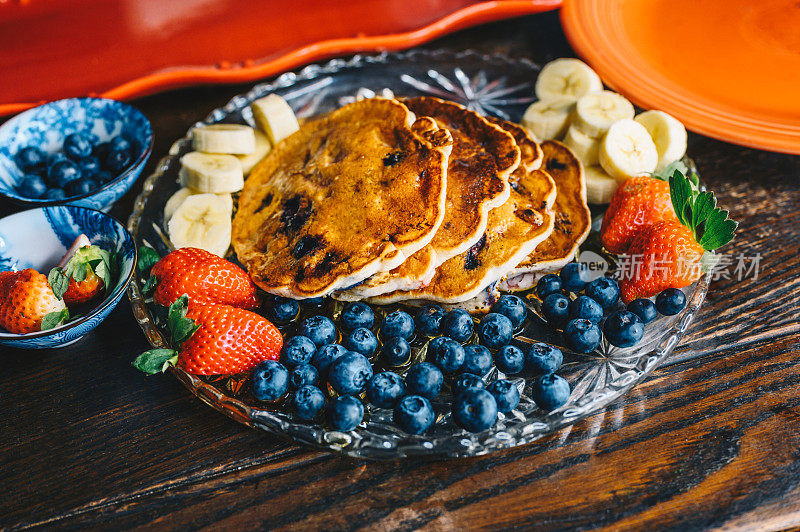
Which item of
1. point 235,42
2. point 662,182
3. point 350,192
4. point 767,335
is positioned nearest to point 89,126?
point 235,42

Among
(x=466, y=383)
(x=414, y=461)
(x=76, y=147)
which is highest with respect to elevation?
(x=76, y=147)

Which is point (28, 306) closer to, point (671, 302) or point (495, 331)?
point (495, 331)

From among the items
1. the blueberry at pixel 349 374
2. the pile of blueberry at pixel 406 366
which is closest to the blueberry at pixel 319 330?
the pile of blueberry at pixel 406 366

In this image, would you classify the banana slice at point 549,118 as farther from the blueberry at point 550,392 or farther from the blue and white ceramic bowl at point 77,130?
the blue and white ceramic bowl at point 77,130

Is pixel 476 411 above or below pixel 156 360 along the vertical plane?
below

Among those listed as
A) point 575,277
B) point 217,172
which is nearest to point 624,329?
point 575,277

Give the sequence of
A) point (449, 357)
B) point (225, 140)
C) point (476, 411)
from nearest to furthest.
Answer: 1. point (476, 411)
2. point (449, 357)
3. point (225, 140)

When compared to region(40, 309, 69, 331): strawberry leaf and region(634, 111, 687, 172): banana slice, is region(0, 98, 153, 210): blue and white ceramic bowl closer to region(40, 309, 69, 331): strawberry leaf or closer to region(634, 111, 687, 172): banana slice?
region(40, 309, 69, 331): strawberry leaf
